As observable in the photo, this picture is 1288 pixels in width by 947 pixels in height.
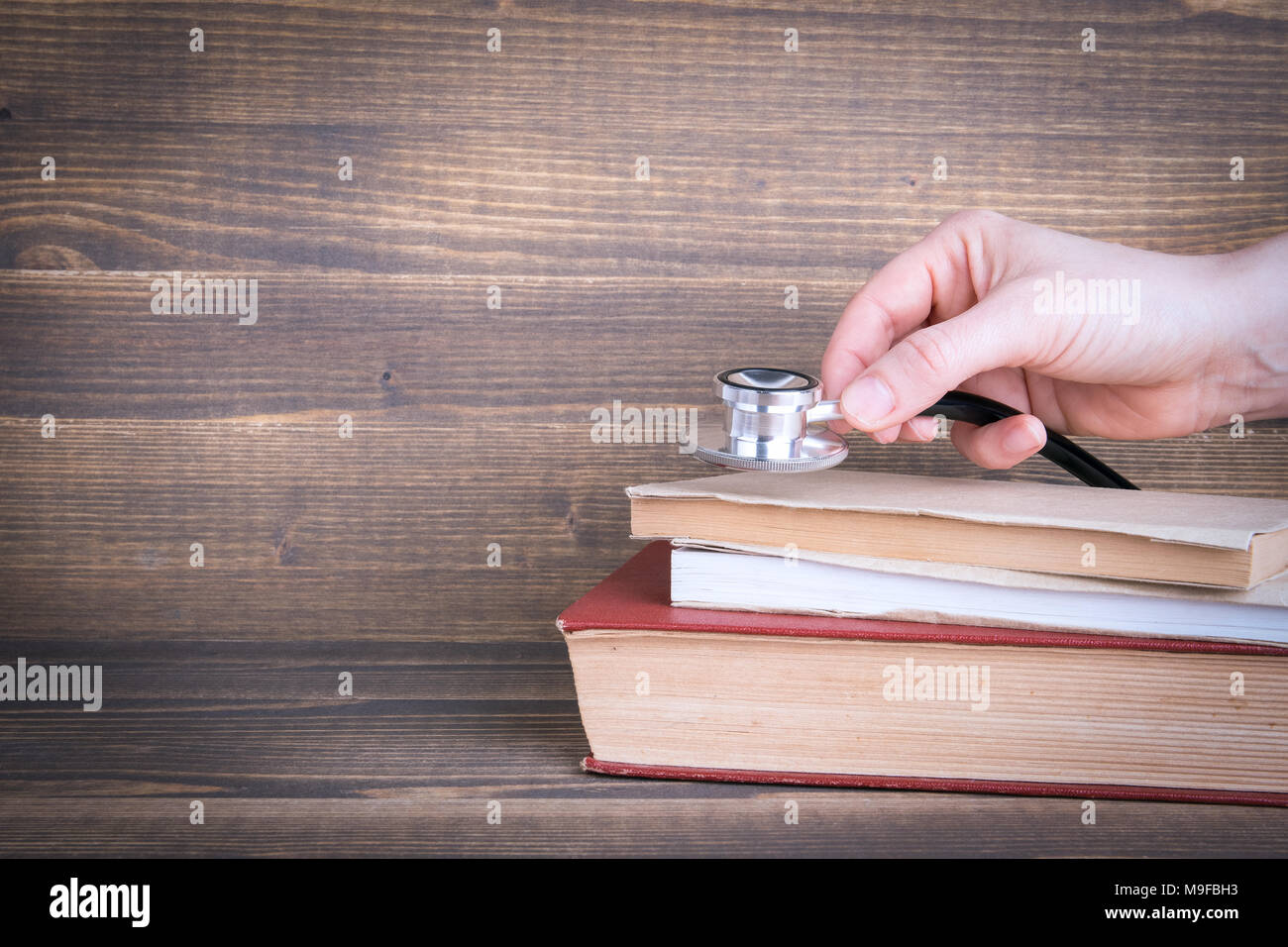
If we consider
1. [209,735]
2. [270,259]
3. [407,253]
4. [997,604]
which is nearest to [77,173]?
[270,259]

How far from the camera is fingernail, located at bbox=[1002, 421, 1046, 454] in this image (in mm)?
801

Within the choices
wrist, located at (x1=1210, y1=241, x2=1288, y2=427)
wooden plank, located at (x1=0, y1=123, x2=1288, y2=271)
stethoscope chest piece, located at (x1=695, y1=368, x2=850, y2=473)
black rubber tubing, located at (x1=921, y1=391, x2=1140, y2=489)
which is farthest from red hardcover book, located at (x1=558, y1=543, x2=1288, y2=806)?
wooden plank, located at (x1=0, y1=123, x2=1288, y2=271)

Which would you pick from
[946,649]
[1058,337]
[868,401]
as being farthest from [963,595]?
[1058,337]

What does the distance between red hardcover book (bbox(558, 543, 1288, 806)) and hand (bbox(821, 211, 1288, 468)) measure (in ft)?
0.58

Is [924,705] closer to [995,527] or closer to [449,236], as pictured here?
[995,527]

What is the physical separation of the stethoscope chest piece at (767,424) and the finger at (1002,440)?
208 mm

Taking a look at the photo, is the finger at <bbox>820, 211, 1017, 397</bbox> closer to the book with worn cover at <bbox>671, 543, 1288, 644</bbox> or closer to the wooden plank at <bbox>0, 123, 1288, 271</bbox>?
the wooden plank at <bbox>0, 123, 1288, 271</bbox>

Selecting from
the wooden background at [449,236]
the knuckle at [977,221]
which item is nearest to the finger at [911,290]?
the knuckle at [977,221]

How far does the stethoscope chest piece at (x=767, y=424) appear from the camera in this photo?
0.66m

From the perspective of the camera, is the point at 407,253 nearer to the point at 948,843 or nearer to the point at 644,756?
the point at 644,756

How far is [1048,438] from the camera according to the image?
2.82 feet

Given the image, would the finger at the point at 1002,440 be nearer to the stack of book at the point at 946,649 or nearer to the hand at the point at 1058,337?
the hand at the point at 1058,337

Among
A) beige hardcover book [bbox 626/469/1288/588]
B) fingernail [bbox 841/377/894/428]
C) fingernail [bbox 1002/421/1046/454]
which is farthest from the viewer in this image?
fingernail [bbox 1002/421/1046/454]

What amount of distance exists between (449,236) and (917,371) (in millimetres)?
516
